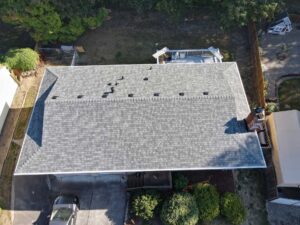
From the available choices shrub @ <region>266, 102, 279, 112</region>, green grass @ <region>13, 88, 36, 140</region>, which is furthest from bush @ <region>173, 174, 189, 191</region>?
green grass @ <region>13, 88, 36, 140</region>

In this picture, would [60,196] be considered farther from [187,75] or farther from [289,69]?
[289,69]

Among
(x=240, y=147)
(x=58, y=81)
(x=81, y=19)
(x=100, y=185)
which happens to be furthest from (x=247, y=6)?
(x=100, y=185)

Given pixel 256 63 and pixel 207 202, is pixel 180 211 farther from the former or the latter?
pixel 256 63

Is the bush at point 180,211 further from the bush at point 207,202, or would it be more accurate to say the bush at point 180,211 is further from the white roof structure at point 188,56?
the white roof structure at point 188,56

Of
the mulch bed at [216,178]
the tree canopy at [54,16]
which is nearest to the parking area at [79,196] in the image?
the mulch bed at [216,178]

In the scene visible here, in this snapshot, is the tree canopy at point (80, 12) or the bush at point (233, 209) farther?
the tree canopy at point (80, 12)

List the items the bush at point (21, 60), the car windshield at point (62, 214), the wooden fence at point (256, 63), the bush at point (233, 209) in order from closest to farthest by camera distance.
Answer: the bush at point (233, 209) < the car windshield at point (62, 214) < the wooden fence at point (256, 63) < the bush at point (21, 60)

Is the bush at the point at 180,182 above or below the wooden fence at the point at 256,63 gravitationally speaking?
below
